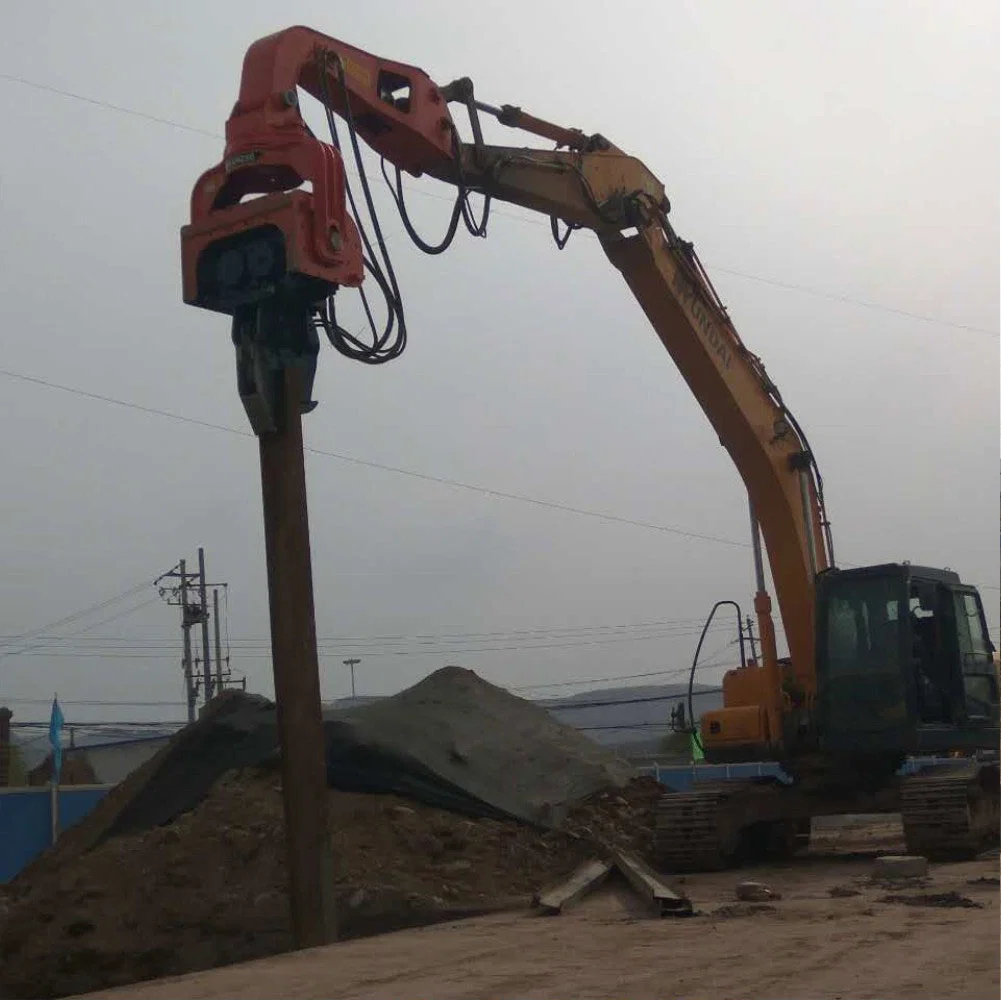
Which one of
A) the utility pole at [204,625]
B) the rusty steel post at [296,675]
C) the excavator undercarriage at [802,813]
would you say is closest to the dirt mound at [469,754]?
the excavator undercarriage at [802,813]

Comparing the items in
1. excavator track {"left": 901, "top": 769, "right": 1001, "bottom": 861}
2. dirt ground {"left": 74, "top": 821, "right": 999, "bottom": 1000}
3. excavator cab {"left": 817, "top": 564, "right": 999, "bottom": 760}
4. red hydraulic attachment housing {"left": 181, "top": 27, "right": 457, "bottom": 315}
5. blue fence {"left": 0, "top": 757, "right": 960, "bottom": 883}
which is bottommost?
dirt ground {"left": 74, "top": 821, "right": 999, "bottom": 1000}

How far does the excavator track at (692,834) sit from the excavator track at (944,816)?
1.67 m

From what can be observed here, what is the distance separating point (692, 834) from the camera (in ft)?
42.6

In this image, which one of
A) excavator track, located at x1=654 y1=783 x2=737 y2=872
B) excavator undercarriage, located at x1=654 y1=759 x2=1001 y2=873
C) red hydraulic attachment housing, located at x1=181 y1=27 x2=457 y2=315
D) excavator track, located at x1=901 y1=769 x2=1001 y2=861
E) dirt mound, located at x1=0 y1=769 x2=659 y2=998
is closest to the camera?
red hydraulic attachment housing, located at x1=181 y1=27 x2=457 y2=315

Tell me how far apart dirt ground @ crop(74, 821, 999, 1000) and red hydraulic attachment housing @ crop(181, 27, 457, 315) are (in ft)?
11.7

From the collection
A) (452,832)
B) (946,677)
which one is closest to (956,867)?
(946,677)

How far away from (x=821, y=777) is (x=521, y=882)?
12.3ft

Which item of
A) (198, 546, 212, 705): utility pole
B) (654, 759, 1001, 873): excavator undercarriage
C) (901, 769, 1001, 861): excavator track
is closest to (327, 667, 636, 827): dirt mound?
(654, 759, 1001, 873): excavator undercarriage

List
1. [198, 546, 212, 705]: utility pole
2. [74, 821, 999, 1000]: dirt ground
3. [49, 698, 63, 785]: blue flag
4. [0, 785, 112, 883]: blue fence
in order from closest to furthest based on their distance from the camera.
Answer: [74, 821, 999, 1000]: dirt ground < [0, 785, 112, 883]: blue fence < [49, 698, 63, 785]: blue flag < [198, 546, 212, 705]: utility pole

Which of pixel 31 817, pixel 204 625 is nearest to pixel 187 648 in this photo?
pixel 204 625

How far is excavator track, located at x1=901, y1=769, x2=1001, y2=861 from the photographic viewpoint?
12312mm

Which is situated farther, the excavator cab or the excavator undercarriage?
the excavator cab

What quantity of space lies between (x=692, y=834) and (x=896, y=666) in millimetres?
2422

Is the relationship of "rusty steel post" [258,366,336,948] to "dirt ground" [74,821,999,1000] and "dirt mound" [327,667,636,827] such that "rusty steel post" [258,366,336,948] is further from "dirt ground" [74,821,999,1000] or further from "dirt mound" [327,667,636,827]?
"dirt mound" [327,667,636,827]
